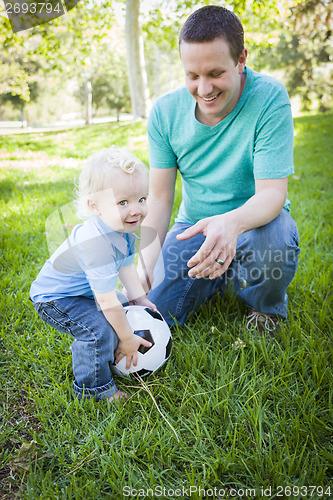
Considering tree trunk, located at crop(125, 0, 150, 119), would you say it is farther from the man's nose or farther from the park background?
the man's nose

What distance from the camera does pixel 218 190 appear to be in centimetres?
252

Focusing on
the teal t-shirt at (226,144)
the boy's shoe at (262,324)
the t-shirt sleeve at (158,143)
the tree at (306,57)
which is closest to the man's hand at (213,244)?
the teal t-shirt at (226,144)

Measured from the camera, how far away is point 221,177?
96.1 inches

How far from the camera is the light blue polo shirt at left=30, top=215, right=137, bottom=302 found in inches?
73.7

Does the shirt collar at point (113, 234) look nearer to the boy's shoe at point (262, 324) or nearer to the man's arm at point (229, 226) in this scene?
the man's arm at point (229, 226)

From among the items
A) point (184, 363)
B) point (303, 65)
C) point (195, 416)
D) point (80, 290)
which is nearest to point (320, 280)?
point (184, 363)

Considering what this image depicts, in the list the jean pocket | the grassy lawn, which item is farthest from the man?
the jean pocket

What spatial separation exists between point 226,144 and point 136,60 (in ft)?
38.8

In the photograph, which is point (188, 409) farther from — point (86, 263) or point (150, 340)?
point (86, 263)

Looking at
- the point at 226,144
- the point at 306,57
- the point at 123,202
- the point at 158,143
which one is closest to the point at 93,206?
the point at 123,202

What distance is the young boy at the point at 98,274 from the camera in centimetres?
186

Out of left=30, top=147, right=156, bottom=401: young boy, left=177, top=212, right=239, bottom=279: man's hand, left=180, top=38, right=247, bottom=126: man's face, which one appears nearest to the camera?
left=177, top=212, right=239, bottom=279: man's hand

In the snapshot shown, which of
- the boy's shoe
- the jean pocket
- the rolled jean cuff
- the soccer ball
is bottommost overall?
the rolled jean cuff

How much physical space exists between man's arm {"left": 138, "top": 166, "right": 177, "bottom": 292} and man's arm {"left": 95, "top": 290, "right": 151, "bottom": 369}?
0.59 meters
